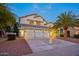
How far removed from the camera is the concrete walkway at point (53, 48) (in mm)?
4863

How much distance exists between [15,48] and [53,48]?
65 centimetres

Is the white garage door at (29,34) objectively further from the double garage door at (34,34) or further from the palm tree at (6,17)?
the palm tree at (6,17)

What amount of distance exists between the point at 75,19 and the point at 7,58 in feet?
4.32

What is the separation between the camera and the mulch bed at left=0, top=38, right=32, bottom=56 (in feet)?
15.9

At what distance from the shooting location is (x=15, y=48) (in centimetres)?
489

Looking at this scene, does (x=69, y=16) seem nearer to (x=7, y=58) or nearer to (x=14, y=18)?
(x=14, y=18)

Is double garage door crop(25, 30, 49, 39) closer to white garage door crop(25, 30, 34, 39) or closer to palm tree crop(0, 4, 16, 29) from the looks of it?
white garage door crop(25, 30, 34, 39)

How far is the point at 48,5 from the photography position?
4.84 m

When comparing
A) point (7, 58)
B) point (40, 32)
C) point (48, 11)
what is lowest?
point (7, 58)

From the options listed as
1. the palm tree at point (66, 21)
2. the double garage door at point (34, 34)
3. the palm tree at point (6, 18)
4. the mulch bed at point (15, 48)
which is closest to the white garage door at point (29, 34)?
the double garage door at point (34, 34)

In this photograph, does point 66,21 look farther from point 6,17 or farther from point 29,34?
point 6,17

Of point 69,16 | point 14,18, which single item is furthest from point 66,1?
point 14,18

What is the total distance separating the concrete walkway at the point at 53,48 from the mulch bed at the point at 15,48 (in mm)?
107

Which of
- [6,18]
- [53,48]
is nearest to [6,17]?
[6,18]
